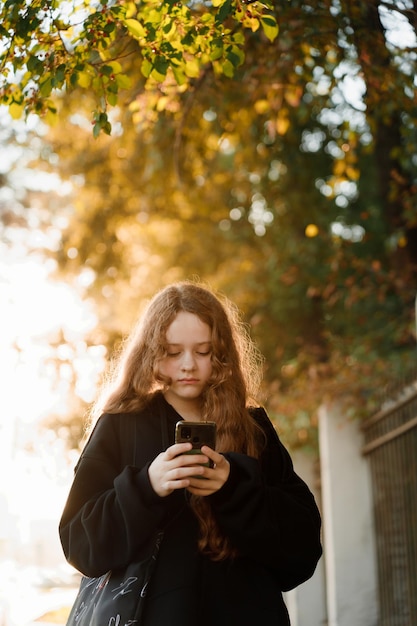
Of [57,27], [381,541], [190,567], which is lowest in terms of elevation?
[190,567]

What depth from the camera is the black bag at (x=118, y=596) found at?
94.3 inches

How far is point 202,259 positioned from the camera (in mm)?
14203

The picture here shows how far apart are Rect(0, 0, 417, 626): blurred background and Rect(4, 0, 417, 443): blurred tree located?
0.11 feet

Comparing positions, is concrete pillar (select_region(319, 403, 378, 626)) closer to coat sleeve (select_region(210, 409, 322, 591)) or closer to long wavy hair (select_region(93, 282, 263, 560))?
long wavy hair (select_region(93, 282, 263, 560))

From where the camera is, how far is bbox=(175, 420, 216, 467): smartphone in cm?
241

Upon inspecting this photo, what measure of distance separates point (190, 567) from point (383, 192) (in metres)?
6.36

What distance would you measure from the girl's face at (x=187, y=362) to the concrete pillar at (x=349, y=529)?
4033 millimetres

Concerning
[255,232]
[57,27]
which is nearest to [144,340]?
[57,27]

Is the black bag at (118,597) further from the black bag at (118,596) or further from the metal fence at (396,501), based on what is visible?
the metal fence at (396,501)

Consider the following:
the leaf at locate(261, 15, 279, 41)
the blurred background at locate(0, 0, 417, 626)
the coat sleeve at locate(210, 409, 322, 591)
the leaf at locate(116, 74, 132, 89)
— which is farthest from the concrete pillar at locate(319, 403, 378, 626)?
the leaf at locate(261, 15, 279, 41)

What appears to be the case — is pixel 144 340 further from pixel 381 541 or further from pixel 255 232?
pixel 255 232

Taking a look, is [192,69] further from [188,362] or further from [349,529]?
[349,529]

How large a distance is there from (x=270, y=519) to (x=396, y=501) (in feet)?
11.7

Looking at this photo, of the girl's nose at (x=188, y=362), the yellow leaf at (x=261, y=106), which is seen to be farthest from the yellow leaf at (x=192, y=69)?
the yellow leaf at (x=261, y=106)
